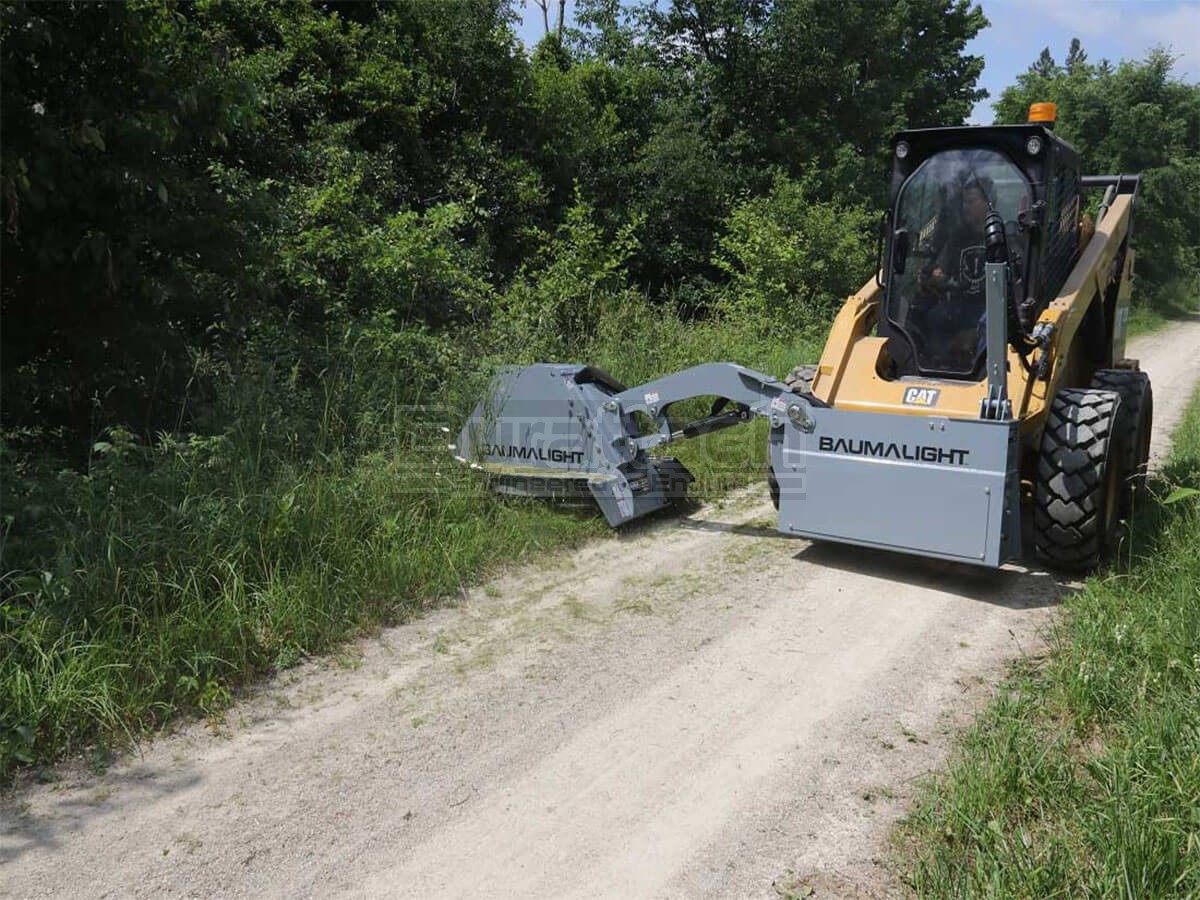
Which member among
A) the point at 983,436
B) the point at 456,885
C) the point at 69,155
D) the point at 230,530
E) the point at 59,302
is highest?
the point at 69,155

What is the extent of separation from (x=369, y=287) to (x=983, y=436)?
568 cm

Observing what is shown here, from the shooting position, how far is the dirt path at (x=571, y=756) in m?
2.94

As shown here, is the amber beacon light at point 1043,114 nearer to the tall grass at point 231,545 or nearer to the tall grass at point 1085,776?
the tall grass at point 1085,776

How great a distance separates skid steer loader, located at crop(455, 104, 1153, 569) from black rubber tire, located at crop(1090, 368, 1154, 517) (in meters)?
0.02

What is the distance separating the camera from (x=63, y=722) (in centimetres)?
358

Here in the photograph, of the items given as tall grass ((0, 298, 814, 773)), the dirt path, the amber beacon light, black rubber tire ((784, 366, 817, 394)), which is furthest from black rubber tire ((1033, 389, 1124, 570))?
tall grass ((0, 298, 814, 773))

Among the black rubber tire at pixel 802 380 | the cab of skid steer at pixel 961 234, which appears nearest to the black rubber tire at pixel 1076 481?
the cab of skid steer at pixel 961 234

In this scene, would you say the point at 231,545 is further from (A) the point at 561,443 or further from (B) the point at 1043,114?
(B) the point at 1043,114

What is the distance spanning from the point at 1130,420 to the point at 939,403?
1.31 metres

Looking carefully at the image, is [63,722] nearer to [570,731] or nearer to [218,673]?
[218,673]

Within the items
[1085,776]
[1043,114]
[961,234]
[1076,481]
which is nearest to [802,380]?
[961,234]

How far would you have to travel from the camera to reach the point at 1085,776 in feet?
10.7

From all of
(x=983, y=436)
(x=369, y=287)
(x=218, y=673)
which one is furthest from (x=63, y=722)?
(x=369, y=287)

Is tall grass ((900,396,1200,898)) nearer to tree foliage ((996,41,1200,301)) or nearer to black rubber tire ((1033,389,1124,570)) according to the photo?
black rubber tire ((1033,389,1124,570))
